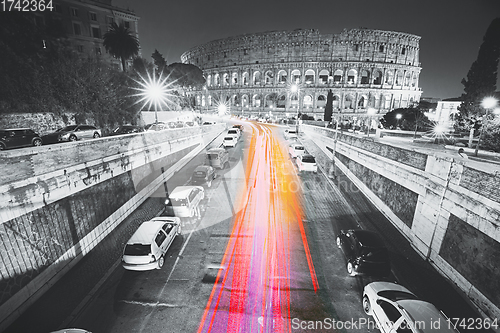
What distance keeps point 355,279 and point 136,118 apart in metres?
35.3

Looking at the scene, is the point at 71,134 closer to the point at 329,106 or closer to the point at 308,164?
the point at 308,164

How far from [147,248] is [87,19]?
48164 mm

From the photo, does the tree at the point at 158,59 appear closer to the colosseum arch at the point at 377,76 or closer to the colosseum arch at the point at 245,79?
the colosseum arch at the point at 245,79

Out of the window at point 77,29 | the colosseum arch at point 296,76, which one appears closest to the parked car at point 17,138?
the window at point 77,29

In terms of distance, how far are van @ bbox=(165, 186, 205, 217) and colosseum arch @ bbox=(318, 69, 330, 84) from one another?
218 ft

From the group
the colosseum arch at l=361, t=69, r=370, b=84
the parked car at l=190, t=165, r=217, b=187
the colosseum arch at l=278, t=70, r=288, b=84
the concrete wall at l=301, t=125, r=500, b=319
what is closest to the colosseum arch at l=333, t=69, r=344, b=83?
the colosseum arch at l=361, t=69, r=370, b=84

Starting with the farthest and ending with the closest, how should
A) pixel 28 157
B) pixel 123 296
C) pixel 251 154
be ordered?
pixel 251 154
pixel 28 157
pixel 123 296

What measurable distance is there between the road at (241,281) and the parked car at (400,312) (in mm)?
673

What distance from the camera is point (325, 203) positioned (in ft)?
51.3

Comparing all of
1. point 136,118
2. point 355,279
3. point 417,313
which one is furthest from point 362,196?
point 136,118

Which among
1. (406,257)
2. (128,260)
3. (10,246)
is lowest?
(406,257)

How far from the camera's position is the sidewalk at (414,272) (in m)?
7.94

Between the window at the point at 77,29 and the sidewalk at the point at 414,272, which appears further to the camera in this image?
the window at the point at 77,29

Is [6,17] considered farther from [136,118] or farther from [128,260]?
[128,260]
